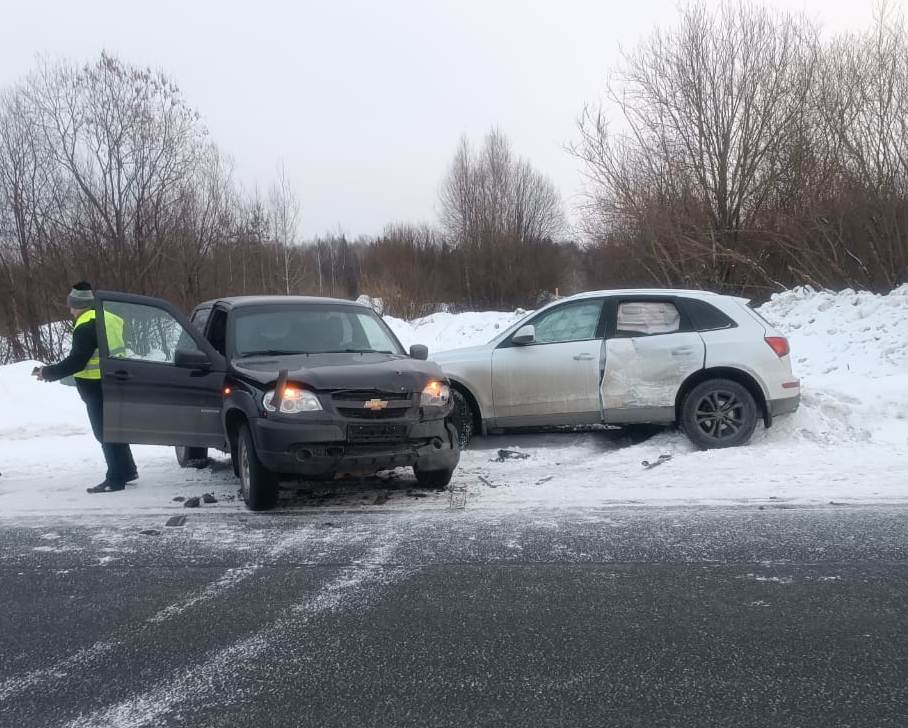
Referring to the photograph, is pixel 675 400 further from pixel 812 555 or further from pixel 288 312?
pixel 288 312

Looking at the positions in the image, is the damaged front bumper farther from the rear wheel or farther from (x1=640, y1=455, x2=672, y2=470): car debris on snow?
(x1=640, y1=455, x2=672, y2=470): car debris on snow

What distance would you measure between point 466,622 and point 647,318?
5.22m

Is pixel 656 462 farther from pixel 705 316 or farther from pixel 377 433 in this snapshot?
pixel 377 433

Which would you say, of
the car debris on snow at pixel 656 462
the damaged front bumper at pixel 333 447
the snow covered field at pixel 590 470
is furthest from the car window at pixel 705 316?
the damaged front bumper at pixel 333 447

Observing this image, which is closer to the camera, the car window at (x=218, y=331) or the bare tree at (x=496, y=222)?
the car window at (x=218, y=331)

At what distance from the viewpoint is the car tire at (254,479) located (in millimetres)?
6336

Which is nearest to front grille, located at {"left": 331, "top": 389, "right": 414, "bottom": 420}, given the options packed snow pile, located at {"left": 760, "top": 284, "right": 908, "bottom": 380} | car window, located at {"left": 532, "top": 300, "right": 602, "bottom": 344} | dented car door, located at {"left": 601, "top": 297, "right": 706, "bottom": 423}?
car window, located at {"left": 532, "top": 300, "right": 602, "bottom": 344}

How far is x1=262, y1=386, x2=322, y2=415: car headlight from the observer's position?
6.13 m

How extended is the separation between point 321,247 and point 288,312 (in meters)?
65.3

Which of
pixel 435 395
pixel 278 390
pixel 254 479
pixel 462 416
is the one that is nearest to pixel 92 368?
pixel 254 479

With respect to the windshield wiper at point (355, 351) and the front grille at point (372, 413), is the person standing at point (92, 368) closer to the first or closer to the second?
the windshield wiper at point (355, 351)

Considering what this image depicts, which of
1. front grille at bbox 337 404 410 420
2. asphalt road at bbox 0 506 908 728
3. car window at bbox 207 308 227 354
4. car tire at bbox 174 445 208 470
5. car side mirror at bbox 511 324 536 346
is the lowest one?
asphalt road at bbox 0 506 908 728

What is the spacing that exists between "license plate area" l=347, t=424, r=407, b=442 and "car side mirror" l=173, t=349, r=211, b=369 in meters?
1.63

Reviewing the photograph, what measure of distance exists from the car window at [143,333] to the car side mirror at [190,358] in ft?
0.72
